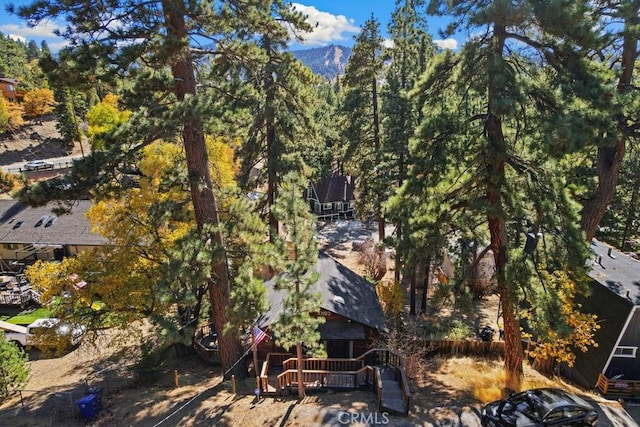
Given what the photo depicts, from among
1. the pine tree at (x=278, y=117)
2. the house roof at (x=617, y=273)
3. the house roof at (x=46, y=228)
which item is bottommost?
the house roof at (x=617, y=273)

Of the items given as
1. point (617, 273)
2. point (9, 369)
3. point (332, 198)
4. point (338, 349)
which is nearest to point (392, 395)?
point (338, 349)

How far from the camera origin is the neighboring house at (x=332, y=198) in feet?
146

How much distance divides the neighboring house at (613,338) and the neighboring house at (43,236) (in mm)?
28599

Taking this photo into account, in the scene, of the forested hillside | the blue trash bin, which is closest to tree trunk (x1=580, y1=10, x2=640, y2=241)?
the forested hillside

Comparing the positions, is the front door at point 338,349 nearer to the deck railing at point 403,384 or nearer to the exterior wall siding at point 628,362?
the deck railing at point 403,384

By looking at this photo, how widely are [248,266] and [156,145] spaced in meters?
7.95

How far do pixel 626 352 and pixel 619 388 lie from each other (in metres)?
1.45

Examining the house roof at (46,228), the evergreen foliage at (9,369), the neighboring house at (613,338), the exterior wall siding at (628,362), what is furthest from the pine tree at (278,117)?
the house roof at (46,228)

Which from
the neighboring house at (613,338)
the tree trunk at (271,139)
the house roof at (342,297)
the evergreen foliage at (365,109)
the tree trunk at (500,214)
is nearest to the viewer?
the tree trunk at (500,214)

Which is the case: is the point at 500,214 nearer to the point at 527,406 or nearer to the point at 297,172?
the point at 527,406

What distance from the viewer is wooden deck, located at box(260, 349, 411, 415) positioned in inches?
452

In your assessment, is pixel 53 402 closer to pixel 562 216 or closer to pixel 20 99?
pixel 562 216

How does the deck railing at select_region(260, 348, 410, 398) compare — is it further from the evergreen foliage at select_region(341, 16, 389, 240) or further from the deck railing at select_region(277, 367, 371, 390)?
the evergreen foliage at select_region(341, 16, 389, 240)

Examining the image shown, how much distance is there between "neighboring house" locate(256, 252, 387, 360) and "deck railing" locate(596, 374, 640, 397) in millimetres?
7834
